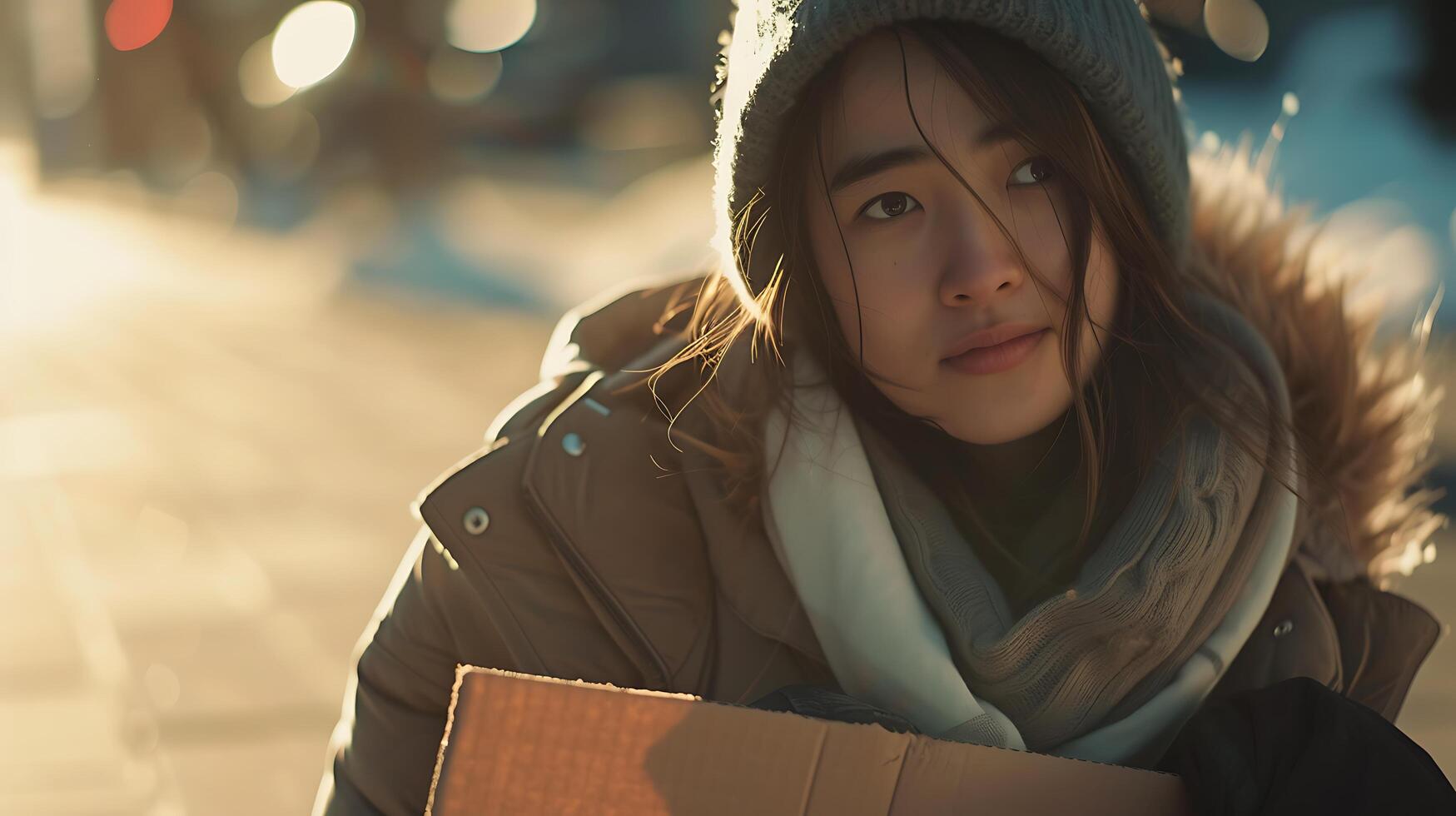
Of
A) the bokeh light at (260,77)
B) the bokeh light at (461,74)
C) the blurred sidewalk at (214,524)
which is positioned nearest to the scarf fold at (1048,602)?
the blurred sidewalk at (214,524)

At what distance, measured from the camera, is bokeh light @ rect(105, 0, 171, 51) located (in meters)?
18.8

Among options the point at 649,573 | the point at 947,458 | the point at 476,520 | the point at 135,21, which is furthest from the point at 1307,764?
the point at 135,21

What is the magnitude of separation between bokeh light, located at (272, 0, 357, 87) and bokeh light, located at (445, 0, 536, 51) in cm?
111

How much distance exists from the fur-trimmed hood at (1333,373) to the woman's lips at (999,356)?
43 cm

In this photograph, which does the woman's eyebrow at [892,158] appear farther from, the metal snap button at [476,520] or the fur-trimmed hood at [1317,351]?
the metal snap button at [476,520]

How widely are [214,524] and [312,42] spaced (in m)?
12.2

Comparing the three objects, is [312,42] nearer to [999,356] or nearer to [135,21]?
[135,21]

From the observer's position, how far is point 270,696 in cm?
371

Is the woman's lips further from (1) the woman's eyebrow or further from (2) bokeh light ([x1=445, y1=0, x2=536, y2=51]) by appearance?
(2) bokeh light ([x1=445, y1=0, x2=536, y2=51])

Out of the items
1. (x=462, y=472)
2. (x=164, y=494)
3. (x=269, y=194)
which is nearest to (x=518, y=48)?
(x=269, y=194)

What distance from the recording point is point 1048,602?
171 centimetres

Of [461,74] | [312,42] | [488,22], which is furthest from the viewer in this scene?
[488,22]

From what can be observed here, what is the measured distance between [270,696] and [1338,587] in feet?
8.59

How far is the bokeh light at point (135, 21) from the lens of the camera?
18.8 meters
